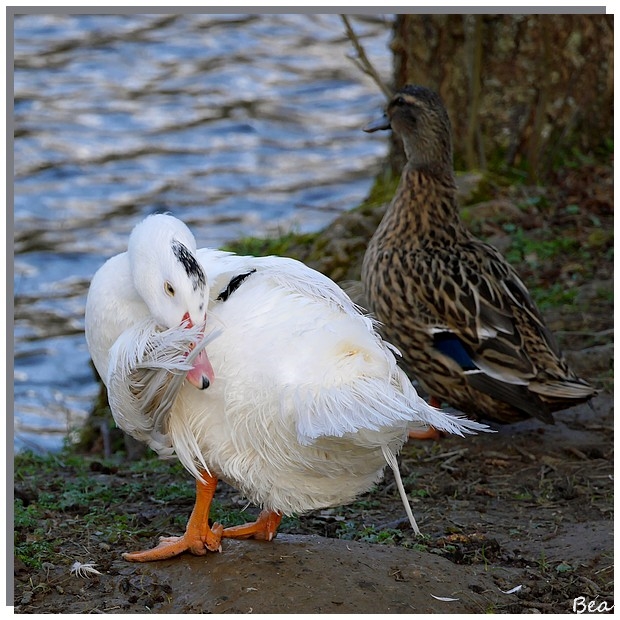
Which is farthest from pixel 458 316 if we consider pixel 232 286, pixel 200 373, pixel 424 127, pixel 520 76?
pixel 520 76

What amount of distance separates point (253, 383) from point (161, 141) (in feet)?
26.2

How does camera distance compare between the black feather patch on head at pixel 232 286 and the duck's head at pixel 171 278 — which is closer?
the duck's head at pixel 171 278

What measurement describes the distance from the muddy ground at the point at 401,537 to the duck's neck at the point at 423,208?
1.17m

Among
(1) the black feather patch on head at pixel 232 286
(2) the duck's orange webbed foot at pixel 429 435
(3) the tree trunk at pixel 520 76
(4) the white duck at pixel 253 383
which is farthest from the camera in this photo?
(3) the tree trunk at pixel 520 76

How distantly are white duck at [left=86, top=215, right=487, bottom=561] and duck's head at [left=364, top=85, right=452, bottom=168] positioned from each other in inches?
90.4

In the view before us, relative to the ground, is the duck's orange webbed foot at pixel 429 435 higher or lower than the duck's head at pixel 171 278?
lower

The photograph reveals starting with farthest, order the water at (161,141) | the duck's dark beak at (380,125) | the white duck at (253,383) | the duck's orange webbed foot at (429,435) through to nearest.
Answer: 1. the water at (161,141)
2. the duck's dark beak at (380,125)
3. the duck's orange webbed foot at (429,435)
4. the white duck at (253,383)

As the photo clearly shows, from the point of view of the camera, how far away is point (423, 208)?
5.62 meters

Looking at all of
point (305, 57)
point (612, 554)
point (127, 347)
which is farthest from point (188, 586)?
point (305, 57)

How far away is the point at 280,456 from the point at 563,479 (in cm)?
204

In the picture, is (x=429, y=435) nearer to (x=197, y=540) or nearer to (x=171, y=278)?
(x=197, y=540)

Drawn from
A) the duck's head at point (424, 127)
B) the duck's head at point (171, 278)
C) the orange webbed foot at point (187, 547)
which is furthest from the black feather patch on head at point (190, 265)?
the duck's head at point (424, 127)

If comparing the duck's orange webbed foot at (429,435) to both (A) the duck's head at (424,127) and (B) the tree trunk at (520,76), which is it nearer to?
(A) the duck's head at (424,127)

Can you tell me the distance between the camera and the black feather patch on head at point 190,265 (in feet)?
11.5
